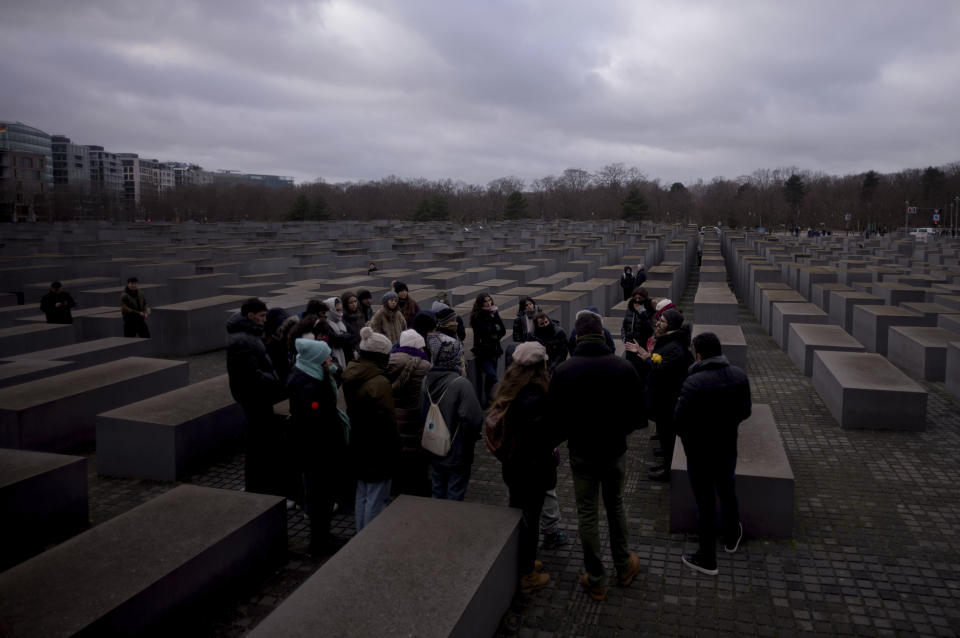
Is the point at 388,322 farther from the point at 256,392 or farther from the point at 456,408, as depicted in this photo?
the point at 456,408

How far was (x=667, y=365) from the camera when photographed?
5.93 metres

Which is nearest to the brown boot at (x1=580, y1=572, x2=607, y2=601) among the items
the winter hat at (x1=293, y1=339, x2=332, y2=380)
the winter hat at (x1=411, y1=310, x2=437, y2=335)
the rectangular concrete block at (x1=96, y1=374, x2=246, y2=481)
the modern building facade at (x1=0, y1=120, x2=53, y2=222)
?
the winter hat at (x1=293, y1=339, x2=332, y2=380)

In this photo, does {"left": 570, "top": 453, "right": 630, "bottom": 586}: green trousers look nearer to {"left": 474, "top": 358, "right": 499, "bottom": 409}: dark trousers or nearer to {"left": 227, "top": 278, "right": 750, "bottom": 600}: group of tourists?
{"left": 227, "top": 278, "right": 750, "bottom": 600}: group of tourists

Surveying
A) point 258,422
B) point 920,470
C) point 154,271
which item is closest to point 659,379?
point 920,470

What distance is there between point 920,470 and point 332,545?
6.00 meters

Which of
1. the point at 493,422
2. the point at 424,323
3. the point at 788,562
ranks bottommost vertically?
the point at 788,562

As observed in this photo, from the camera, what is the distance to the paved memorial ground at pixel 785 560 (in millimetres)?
4125

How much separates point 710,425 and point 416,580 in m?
2.32

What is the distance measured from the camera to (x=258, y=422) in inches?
219

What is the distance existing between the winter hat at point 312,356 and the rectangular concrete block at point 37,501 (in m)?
2.45

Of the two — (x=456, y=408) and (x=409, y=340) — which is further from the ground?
(x=409, y=340)

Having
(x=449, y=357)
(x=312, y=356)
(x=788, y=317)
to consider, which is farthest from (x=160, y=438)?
(x=788, y=317)

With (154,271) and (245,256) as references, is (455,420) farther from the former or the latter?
(245,256)

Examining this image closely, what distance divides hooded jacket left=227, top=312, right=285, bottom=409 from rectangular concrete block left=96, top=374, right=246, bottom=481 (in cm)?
148
